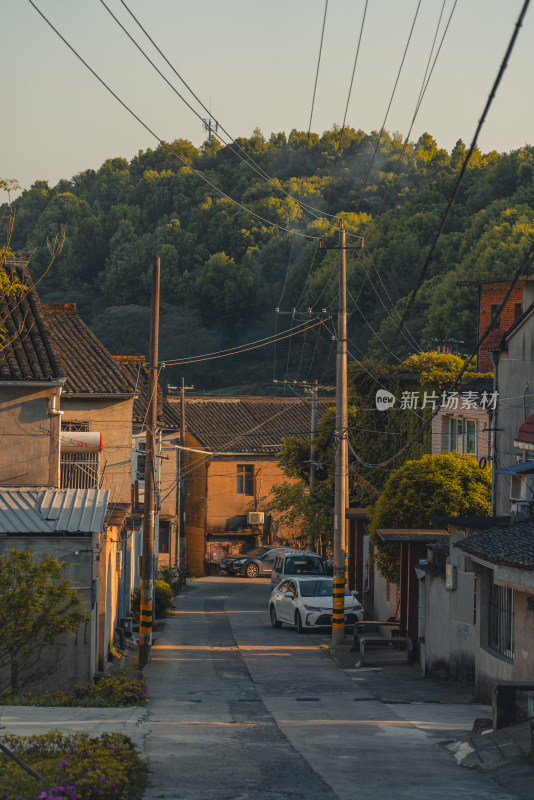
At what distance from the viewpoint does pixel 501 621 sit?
1652 cm

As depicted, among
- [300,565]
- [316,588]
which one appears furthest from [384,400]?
[316,588]

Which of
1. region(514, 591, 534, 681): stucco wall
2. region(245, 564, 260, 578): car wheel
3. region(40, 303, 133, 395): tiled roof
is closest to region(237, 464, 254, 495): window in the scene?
region(245, 564, 260, 578): car wheel

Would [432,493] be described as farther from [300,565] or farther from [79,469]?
[300,565]

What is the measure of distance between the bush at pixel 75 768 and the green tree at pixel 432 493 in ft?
48.6

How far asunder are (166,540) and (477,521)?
128 ft

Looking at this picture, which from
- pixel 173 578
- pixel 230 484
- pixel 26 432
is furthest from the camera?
pixel 230 484

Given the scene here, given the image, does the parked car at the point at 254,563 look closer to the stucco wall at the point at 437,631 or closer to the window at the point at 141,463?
the window at the point at 141,463

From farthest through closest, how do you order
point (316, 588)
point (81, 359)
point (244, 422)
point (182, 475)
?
point (244, 422), point (182, 475), point (81, 359), point (316, 588)

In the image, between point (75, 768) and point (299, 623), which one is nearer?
point (75, 768)

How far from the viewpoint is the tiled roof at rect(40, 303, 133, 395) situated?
103 feet

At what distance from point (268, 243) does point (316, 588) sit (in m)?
68.9

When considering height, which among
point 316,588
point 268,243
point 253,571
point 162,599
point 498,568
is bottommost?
point 253,571

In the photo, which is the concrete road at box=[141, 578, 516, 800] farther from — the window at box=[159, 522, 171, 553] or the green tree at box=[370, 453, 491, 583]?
the window at box=[159, 522, 171, 553]

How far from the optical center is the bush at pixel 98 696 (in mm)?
15836
